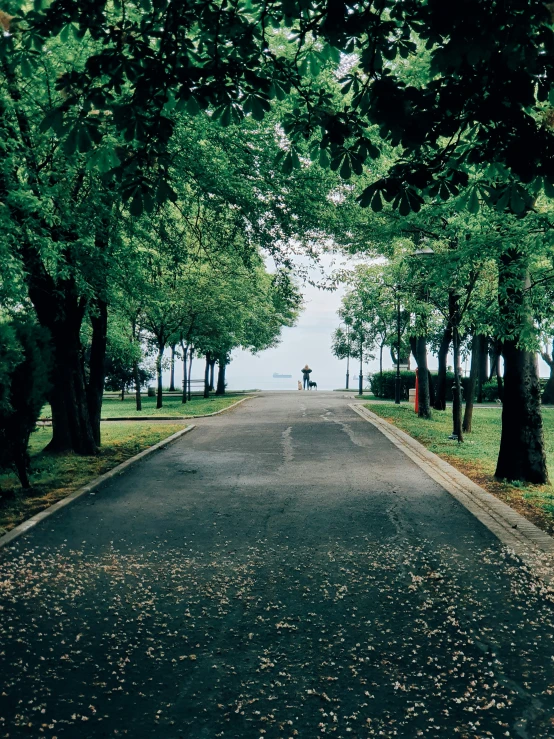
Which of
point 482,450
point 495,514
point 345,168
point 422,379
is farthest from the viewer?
point 422,379

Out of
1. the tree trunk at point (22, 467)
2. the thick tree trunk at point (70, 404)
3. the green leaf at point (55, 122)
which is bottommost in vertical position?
the tree trunk at point (22, 467)

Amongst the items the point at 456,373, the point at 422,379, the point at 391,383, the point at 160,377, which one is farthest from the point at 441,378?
the point at 160,377

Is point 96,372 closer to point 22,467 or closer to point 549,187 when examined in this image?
point 22,467

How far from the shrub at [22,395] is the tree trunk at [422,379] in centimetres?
1647

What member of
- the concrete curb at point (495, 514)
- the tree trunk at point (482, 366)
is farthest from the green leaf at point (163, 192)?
the tree trunk at point (482, 366)

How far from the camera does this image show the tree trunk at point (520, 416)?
35.7 feet

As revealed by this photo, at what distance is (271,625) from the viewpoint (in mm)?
4707

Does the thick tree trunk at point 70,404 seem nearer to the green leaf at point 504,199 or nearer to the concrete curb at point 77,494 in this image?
the concrete curb at point 77,494

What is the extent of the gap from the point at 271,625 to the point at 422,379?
20.7 metres

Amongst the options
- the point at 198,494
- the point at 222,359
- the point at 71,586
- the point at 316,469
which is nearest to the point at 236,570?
the point at 71,586

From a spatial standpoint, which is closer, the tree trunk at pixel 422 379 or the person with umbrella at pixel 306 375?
the tree trunk at pixel 422 379

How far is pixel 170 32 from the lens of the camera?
203 inches

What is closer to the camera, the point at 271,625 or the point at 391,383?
the point at 271,625

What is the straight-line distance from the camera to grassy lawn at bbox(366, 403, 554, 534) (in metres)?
9.15
